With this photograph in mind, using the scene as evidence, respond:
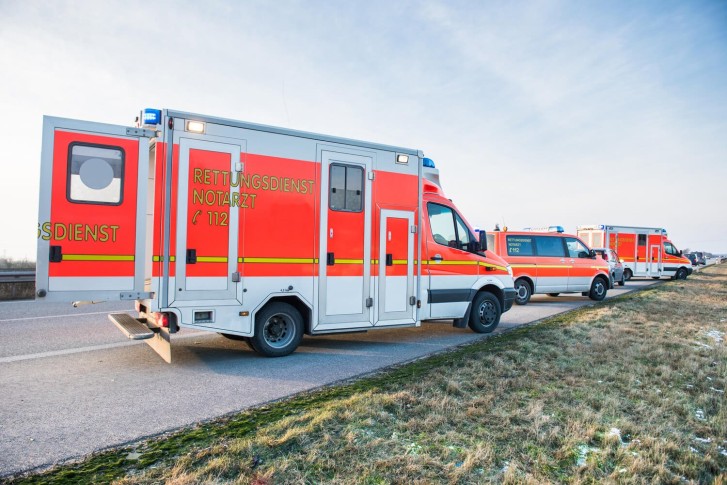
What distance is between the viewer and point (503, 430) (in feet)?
13.6

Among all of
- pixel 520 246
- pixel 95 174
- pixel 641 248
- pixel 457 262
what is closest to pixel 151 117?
pixel 95 174

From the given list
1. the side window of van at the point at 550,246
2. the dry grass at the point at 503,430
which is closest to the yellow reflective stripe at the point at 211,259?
the dry grass at the point at 503,430

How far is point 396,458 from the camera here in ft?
11.6

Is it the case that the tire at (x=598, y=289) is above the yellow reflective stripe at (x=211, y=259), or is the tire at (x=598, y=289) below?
below

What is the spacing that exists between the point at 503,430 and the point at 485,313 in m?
5.35

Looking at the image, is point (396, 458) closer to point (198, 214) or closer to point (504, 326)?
point (198, 214)

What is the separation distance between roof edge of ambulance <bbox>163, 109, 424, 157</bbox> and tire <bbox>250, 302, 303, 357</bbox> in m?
2.35

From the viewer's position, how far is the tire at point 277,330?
22.4 feet

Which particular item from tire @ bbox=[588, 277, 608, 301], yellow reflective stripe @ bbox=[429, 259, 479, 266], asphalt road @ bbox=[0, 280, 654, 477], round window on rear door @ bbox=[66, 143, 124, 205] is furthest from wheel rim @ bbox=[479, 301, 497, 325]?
tire @ bbox=[588, 277, 608, 301]

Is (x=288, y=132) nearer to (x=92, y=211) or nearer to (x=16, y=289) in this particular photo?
(x=92, y=211)

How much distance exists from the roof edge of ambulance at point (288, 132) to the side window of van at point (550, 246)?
785cm

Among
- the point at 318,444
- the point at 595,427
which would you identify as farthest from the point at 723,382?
the point at 318,444

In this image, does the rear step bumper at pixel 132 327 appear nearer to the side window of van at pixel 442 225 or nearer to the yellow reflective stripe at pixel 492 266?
the side window of van at pixel 442 225

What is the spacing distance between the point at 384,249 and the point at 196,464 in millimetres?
4818
